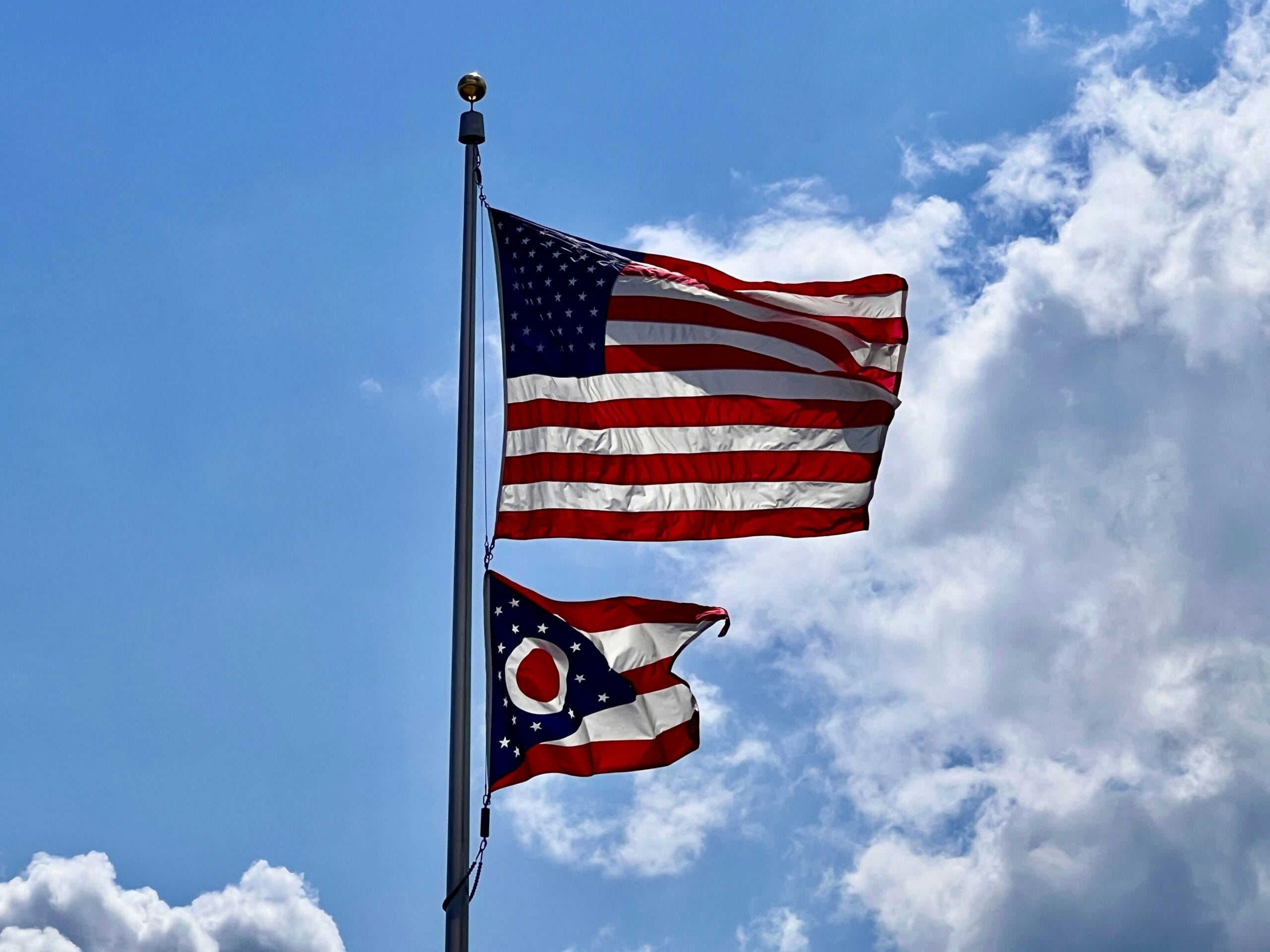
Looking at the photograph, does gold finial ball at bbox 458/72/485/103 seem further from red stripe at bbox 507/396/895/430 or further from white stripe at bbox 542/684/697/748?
white stripe at bbox 542/684/697/748

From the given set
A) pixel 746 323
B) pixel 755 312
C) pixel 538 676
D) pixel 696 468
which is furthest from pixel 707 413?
pixel 538 676

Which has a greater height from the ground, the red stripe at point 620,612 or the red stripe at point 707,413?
the red stripe at point 707,413

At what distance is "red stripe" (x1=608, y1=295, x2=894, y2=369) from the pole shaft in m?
2.85

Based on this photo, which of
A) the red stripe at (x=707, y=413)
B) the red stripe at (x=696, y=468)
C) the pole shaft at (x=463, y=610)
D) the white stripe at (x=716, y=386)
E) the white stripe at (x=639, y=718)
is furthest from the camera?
the white stripe at (x=716, y=386)

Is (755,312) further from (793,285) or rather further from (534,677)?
(534,677)

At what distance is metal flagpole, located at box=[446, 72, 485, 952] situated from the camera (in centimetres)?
1756

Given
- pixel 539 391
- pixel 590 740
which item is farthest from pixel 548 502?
pixel 590 740

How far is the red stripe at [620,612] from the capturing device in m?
20.1

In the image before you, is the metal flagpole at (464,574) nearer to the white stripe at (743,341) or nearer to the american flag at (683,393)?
the american flag at (683,393)

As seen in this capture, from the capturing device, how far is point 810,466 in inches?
877

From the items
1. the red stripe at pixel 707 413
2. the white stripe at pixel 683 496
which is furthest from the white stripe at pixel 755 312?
the white stripe at pixel 683 496

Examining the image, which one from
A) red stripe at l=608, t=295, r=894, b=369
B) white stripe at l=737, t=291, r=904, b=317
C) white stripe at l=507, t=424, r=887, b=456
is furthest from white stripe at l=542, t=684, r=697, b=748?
white stripe at l=737, t=291, r=904, b=317

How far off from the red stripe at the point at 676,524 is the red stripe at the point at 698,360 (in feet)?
7.21

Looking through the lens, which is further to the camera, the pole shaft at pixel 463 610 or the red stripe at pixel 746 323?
the red stripe at pixel 746 323
